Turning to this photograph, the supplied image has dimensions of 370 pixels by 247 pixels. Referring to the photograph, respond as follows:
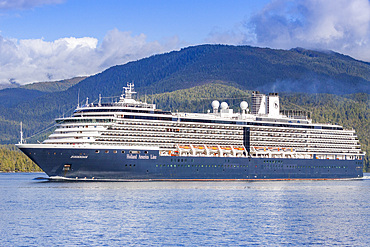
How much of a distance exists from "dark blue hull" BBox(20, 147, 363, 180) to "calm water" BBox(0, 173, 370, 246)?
5.19m

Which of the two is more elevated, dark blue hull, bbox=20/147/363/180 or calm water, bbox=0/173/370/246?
dark blue hull, bbox=20/147/363/180

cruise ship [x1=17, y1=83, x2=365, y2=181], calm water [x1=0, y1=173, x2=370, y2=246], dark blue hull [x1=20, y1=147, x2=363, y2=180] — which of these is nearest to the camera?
calm water [x1=0, y1=173, x2=370, y2=246]

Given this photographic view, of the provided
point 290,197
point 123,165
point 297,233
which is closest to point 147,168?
point 123,165

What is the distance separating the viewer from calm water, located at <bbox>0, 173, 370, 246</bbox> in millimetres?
45125

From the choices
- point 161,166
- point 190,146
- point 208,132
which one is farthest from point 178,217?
point 208,132

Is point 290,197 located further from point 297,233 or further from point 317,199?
point 297,233

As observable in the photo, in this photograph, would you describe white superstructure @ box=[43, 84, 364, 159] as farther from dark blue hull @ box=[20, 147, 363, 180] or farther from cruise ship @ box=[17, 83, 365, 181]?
dark blue hull @ box=[20, 147, 363, 180]

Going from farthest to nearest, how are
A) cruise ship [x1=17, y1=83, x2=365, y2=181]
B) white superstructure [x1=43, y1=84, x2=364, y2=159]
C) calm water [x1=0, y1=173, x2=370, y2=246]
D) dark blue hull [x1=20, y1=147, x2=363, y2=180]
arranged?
white superstructure [x1=43, y1=84, x2=364, y2=159] < cruise ship [x1=17, y1=83, x2=365, y2=181] < dark blue hull [x1=20, y1=147, x2=363, y2=180] < calm water [x1=0, y1=173, x2=370, y2=246]

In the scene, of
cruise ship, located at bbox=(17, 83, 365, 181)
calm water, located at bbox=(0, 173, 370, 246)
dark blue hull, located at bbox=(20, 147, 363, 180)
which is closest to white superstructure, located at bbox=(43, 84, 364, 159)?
cruise ship, located at bbox=(17, 83, 365, 181)

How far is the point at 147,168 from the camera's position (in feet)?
308

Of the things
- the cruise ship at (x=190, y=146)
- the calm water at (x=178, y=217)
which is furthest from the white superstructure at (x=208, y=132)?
the calm water at (x=178, y=217)

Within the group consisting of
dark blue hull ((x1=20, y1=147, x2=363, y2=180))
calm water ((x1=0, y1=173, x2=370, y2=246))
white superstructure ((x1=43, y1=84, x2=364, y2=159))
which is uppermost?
white superstructure ((x1=43, y1=84, x2=364, y2=159))

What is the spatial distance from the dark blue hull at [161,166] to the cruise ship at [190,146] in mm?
146

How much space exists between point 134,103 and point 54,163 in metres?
16.6
